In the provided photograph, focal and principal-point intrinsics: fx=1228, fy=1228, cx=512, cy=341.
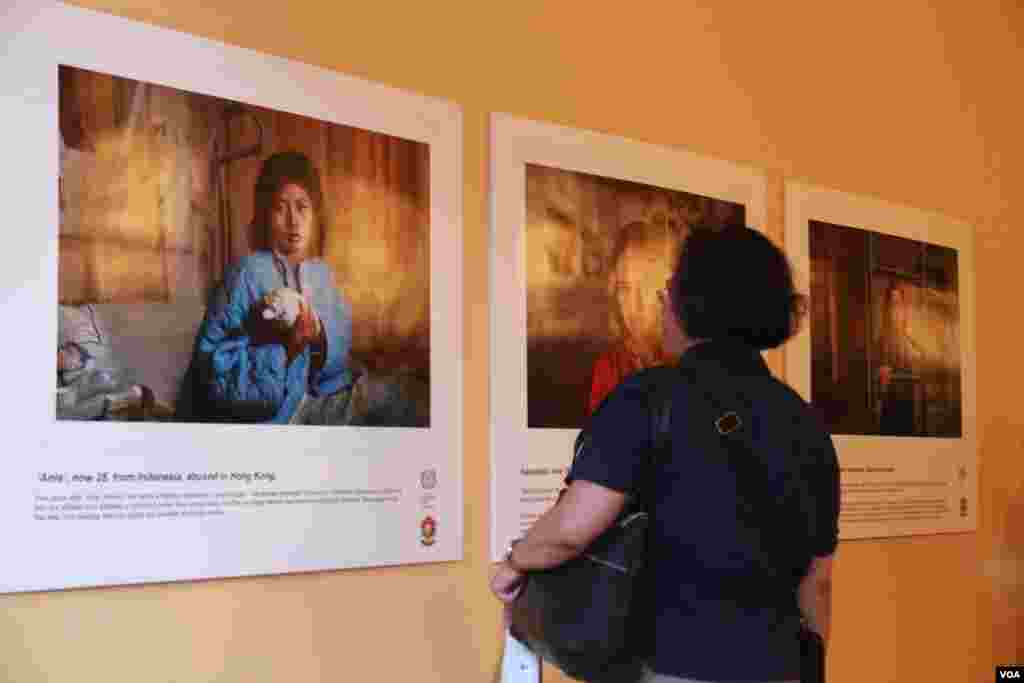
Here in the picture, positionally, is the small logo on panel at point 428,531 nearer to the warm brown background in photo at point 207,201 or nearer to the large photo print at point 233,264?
the large photo print at point 233,264

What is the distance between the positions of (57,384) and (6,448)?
0.57 feet

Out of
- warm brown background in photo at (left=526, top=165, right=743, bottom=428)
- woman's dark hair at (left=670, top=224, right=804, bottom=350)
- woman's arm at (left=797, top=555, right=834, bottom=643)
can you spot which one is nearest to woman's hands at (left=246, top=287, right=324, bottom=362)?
warm brown background in photo at (left=526, top=165, right=743, bottom=428)

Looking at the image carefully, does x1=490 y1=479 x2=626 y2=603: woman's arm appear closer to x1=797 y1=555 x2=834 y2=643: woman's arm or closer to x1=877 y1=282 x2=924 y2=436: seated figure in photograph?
x1=797 y1=555 x2=834 y2=643: woman's arm

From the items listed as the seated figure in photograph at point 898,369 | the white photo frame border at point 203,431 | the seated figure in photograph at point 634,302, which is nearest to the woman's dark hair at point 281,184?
the white photo frame border at point 203,431

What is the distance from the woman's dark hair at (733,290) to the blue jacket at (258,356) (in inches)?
40.5

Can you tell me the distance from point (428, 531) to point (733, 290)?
126 centimetres

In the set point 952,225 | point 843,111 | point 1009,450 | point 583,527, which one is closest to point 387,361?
point 583,527

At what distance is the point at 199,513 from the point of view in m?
2.89

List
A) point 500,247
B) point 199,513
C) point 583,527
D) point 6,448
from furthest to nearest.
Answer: point 500,247 < point 199,513 < point 6,448 < point 583,527

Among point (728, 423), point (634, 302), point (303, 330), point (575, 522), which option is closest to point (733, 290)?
point (728, 423)

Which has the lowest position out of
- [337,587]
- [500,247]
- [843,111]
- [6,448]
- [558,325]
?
[337,587]

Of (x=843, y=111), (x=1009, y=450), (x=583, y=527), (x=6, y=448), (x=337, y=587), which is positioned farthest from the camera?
(x=1009, y=450)

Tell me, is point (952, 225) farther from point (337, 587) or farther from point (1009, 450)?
point (337, 587)

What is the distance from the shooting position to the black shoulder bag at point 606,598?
2.30 meters
